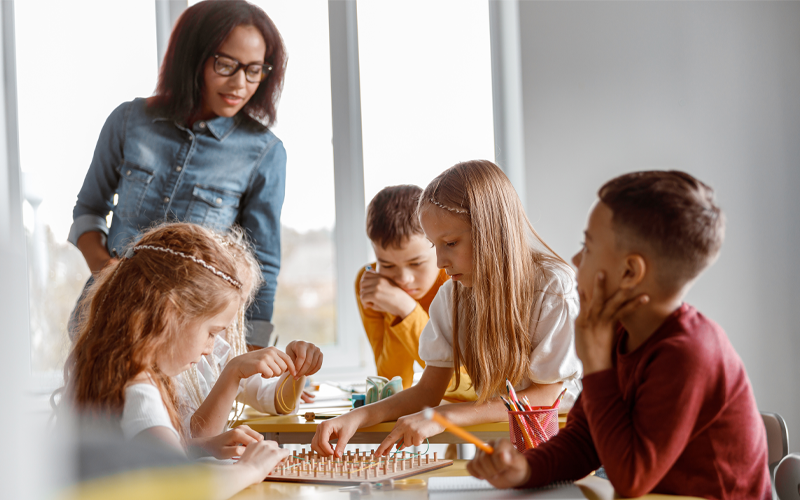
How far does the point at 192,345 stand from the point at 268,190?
4.42 feet

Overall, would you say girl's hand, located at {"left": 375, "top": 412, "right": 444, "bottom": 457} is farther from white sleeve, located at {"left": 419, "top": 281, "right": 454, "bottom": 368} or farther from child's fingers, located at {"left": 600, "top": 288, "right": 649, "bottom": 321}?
child's fingers, located at {"left": 600, "top": 288, "right": 649, "bottom": 321}

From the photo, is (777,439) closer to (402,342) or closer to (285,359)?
(285,359)

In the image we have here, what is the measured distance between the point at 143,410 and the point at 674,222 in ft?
2.43

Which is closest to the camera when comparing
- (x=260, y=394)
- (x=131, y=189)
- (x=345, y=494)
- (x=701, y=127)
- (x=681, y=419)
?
(x=681, y=419)

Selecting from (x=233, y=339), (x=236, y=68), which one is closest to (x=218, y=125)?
(x=236, y=68)

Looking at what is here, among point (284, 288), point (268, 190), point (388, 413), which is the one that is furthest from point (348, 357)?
point (388, 413)

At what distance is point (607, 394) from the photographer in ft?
2.24

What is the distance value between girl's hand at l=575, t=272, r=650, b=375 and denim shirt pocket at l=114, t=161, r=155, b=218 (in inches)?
67.6

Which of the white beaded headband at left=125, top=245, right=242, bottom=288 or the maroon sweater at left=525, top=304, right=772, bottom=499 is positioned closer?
the maroon sweater at left=525, top=304, right=772, bottom=499

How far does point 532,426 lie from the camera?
958 mm

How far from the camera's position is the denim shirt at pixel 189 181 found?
2.00 metres

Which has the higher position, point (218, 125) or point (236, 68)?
point (236, 68)

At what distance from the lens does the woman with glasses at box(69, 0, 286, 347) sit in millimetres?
2008

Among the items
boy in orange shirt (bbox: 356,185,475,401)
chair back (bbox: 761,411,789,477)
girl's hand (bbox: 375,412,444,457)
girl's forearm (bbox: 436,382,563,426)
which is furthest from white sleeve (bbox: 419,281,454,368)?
chair back (bbox: 761,411,789,477)
